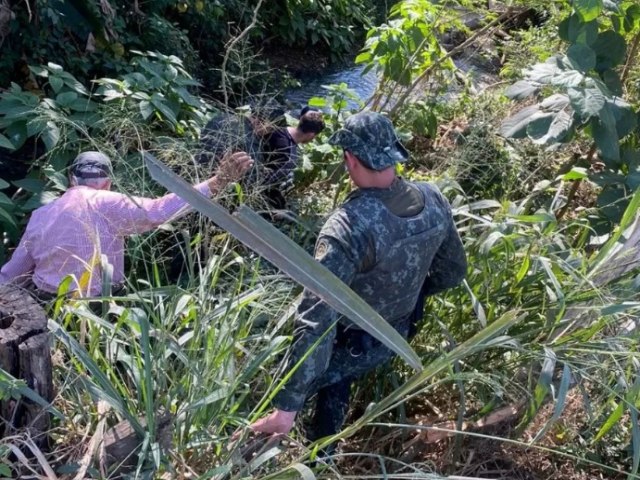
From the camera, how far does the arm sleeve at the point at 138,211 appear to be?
299 centimetres

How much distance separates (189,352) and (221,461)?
0.30m

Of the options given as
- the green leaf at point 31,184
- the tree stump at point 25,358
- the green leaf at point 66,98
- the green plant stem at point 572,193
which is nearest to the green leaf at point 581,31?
the green plant stem at point 572,193

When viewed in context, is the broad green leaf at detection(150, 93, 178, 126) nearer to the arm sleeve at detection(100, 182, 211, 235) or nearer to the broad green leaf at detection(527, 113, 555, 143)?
the arm sleeve at detection(100, 182, 211, 235)

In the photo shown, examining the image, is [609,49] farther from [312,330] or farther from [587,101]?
[312,330]

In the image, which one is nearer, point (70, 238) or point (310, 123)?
point (70, 238)

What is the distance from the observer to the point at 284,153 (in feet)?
12.8

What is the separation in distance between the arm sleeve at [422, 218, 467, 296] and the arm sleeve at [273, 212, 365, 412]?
507 mm

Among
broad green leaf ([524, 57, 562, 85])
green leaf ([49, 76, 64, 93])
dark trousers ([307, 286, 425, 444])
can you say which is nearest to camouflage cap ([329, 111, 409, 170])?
dark trousers ([307, 286, 425, 444])

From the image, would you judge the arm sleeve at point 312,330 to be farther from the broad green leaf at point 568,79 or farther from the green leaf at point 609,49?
the green leaf at point 609,49

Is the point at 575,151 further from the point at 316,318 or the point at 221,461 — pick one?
the point at 221,461

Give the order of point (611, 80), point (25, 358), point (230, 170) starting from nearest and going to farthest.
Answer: point (25, 358) < point (230, 170) < point (611, 80)

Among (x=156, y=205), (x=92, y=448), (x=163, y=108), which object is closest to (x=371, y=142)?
(x=156, y=205)

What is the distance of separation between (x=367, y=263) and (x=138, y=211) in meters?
0.92

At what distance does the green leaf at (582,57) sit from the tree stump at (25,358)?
3.01 meters
